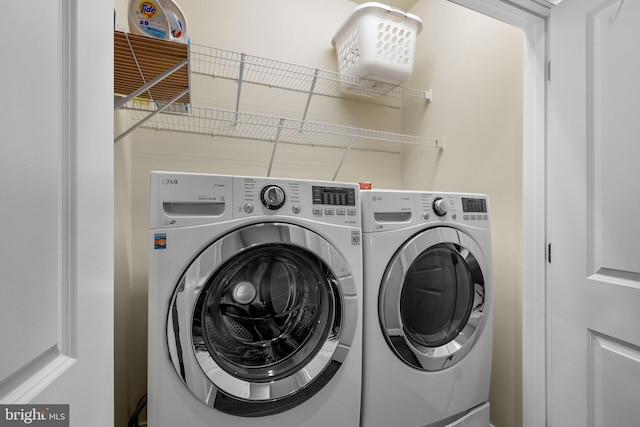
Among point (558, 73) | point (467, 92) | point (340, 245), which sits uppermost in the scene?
point (467, 92)

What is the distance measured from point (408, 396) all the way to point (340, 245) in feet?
2.10

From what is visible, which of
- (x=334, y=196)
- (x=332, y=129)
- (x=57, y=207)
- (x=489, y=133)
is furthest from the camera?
(x=332, y=129)

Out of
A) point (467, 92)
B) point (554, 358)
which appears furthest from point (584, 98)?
point (554, 358)

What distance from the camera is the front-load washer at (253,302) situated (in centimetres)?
83

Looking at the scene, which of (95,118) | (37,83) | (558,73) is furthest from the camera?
(558,73)

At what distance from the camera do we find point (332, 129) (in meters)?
1.99

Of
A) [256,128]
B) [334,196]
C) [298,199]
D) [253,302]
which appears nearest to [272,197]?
[298,199]

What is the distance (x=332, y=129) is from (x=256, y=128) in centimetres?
52

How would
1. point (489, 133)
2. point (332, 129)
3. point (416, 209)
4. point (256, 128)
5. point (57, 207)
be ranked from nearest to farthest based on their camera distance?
point (57, 207) → point (416, 209) → point (489, 133) → point (256, 128) → point (332, 129)

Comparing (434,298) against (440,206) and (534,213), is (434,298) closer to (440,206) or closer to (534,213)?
(440,206)

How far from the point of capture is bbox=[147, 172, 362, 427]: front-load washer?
0.83 meters

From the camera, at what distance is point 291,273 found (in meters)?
1.09

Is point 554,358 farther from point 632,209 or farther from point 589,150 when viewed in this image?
point 589,150

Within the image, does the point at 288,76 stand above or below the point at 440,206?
above
